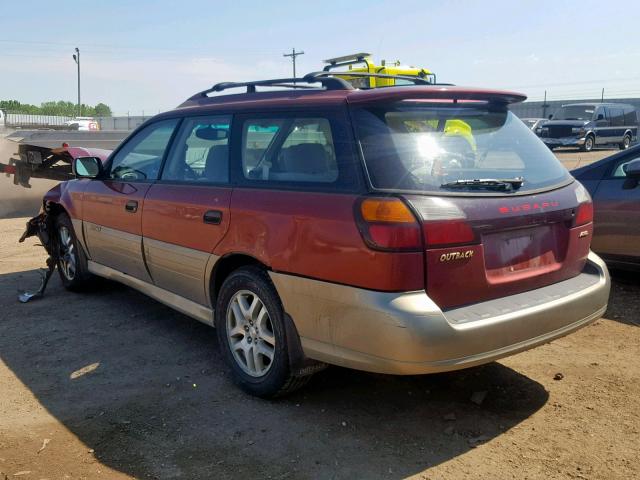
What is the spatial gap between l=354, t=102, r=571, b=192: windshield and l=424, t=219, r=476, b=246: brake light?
21 cm

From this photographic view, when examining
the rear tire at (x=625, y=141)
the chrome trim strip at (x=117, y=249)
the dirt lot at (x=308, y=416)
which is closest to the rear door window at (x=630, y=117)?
the rear tire at (x=625, y=141)

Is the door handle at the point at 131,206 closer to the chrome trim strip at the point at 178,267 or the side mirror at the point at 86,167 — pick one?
the chrome trim strip at the point at 178,267

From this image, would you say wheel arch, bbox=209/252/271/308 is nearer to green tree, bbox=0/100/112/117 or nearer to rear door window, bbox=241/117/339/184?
rear door window, bbox=241/117/339/184

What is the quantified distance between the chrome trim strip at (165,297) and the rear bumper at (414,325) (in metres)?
0.97

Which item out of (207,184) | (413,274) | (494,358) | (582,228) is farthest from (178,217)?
(582,228)

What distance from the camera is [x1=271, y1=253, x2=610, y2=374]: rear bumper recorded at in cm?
286

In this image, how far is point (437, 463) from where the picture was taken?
9.95ft

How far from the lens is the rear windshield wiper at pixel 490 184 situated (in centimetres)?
312

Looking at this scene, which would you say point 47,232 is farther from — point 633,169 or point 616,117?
point 616,117

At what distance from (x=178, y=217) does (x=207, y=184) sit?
13.5 inches

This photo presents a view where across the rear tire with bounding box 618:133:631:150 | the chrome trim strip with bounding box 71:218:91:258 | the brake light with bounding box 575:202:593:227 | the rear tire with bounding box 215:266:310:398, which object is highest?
the rear tire with bounding box 618:133:631:150

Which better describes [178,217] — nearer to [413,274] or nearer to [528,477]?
[413,274]

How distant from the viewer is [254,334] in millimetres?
3719

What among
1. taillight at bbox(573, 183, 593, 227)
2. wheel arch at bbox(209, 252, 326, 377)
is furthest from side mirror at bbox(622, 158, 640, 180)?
wheel arch at bbox(209, 252, 326, 377)
